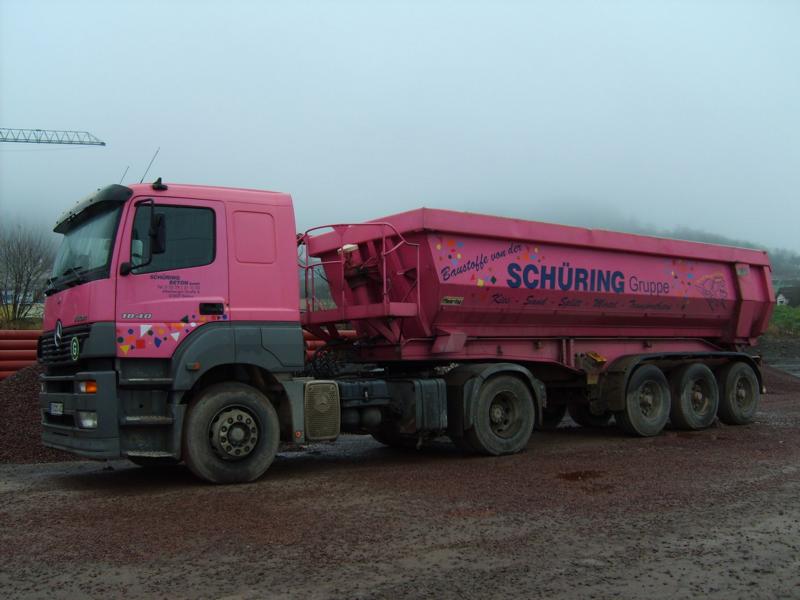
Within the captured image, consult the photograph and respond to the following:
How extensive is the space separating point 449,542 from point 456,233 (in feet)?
15.5

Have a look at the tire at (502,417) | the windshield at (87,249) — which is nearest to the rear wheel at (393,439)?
the tire at (502,417)

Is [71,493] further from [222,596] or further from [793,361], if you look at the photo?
[793,361]

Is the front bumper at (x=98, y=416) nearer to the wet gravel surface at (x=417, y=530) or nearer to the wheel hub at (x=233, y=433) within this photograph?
the wet gravel surface at (x=417, y=530)

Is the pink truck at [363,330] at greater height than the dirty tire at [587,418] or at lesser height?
greater

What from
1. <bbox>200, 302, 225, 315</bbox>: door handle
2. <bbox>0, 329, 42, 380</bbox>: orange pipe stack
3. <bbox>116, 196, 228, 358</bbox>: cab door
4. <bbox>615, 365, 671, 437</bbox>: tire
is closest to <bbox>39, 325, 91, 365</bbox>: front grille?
<bbox>116, 196, 228, 358</bbox>: cab door

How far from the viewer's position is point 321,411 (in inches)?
327

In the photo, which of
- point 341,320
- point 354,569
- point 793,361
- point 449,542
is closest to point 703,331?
point 341,320

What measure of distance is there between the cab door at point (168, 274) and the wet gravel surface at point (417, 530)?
1.62 meters

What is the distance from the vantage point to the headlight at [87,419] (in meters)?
7.11

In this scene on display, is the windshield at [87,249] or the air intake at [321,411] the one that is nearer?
the windshield at [87,249]

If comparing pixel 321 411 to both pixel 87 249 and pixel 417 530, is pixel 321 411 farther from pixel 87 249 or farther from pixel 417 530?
pixel 87 249

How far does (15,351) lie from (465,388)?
8429 mm

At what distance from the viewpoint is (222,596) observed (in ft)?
14.3

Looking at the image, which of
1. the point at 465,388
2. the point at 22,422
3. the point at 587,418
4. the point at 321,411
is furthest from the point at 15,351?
the point at 587,418
